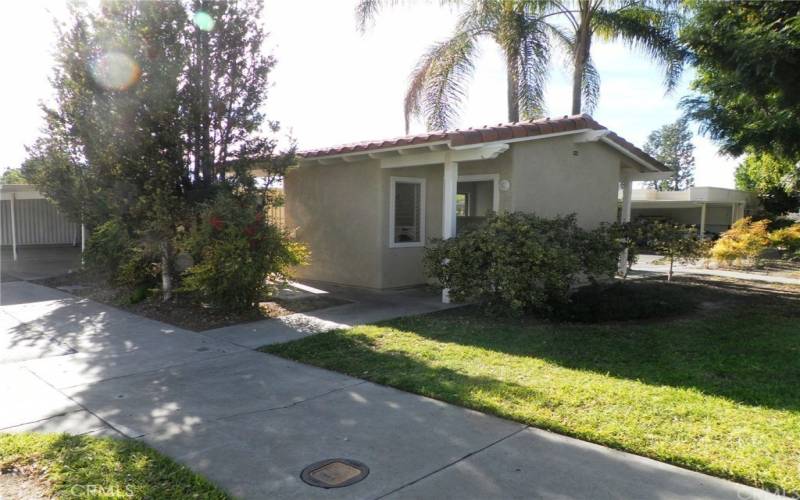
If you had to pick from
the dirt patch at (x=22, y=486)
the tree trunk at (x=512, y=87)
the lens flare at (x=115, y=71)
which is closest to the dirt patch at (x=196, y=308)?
the lens flare at (x=115, y=71)

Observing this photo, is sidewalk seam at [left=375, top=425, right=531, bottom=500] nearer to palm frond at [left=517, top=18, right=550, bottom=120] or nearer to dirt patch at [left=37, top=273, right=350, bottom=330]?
dirt patch at [left=37, top=273, right=350, bottom=330]

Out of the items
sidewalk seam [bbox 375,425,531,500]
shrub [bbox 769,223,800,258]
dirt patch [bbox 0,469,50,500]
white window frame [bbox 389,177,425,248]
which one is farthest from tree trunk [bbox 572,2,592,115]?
dirt patch [bbox 0,469,50,500]

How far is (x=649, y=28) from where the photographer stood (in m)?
14.2

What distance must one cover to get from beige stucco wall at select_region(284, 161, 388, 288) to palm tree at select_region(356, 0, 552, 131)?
4.35 meters

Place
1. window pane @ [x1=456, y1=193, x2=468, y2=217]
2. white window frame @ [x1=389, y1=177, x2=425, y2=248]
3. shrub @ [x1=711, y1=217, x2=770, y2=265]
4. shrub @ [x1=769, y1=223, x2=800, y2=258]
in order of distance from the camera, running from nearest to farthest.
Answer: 1. white window frame @ [x1=389, y1=177, x2=425, y2=248]
2. window pane @ [x1=456, y1=193, x2=468, y2=217]
3. shrub @ [x1=711, y1=217, x2=770, y2=265]
4. shrub @ [x1=769, y1=223, x2=800, y2=258]

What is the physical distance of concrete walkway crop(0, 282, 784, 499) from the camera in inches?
125

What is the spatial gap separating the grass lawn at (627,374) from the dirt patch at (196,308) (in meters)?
1.83

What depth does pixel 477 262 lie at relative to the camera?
794cm

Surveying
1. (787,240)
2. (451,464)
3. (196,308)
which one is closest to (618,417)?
(451,464)

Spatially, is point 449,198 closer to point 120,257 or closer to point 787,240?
point 120,257

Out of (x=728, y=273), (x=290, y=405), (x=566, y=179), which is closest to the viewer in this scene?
(x=290, y=405)

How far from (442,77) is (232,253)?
29.3 ft

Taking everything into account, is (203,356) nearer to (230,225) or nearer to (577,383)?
(230,225)

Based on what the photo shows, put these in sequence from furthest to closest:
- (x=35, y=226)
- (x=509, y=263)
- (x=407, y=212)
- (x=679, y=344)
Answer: (x=35, y=226) < (x=407, y=212) < (x=509, y=263) < (x=679, y=344)
